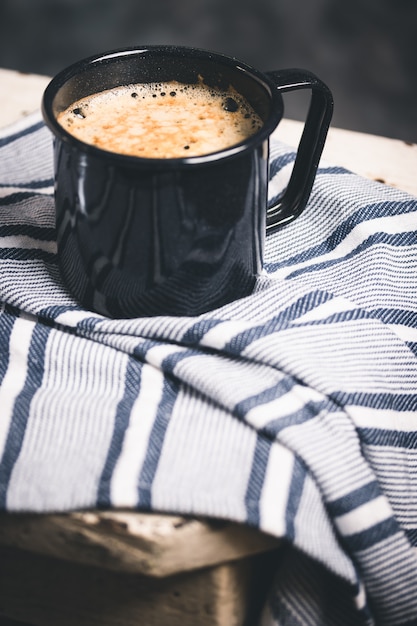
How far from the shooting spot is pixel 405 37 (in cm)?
166

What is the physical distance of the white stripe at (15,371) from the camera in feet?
1.47

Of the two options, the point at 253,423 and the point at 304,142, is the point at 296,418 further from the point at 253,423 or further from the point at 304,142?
the point at 304,142

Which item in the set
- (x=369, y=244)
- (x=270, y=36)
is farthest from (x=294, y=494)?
(x=270, y=36)

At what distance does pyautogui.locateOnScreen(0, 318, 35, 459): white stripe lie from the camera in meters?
0.45

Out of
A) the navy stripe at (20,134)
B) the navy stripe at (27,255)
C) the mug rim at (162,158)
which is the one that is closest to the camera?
the mug rim at (162,158)

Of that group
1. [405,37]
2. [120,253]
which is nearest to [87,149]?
[120,253]

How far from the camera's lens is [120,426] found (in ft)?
1.45

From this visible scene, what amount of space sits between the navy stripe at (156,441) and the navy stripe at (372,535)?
0.12m

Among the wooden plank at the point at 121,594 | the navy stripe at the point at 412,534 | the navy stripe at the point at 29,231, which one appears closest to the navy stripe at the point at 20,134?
the navy stripe at the point at 29,231

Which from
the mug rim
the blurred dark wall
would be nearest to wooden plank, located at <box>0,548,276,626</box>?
the mug rim

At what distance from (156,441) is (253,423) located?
6 centimetres

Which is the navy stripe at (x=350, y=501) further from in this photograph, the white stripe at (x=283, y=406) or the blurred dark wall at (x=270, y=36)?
the blurred dark wall at (x=270, y=36)

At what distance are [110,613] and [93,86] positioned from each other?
13.5 inches

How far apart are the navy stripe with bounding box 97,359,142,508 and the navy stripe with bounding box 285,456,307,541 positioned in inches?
3.8
